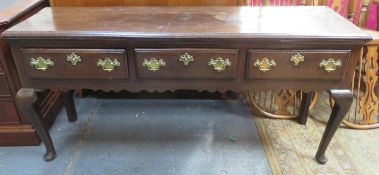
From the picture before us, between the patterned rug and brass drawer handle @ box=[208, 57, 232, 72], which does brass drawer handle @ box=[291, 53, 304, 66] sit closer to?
brass drawer handle @ box=[208, 57, 232, 72]

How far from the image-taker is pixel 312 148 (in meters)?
1.73

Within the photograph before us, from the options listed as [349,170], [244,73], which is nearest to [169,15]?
[244,73]

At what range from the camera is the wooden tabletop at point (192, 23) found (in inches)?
47.8

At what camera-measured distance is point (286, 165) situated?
1.62 metres

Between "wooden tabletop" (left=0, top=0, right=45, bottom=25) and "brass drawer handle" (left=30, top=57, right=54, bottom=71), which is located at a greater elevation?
"wooden tabletop" (left=0, top=0, right=45, bottom=25)

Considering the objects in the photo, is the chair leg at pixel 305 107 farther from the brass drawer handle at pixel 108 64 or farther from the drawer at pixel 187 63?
the brass drawer handle at pixel 108 64

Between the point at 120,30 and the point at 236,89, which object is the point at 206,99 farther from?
the point at 120,30

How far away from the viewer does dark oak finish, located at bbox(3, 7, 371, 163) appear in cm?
121

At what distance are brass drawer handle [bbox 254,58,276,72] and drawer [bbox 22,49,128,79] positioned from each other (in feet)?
1.88

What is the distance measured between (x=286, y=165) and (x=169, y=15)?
1020 millimetres

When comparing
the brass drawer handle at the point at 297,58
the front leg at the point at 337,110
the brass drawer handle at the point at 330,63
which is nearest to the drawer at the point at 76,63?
the brass drawer handle at the point at 297,58

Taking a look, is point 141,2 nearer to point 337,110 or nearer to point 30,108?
point 30,108

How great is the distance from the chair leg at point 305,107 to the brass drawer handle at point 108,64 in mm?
1198

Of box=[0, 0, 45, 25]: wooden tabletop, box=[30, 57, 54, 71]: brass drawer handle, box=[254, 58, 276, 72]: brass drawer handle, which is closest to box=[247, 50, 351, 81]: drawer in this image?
box=[254, 58, 276, 72]: brass drawer handle
